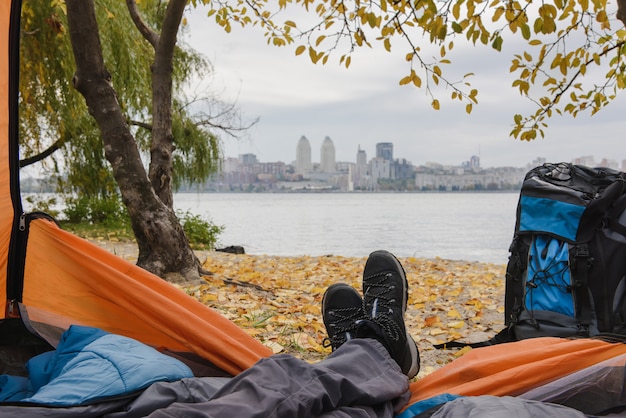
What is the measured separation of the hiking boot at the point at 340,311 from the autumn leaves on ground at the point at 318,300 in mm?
498

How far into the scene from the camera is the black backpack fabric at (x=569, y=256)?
2.12 m

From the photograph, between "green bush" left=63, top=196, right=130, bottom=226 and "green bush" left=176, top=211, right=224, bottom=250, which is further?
"green bush" left=63, top=196, right=130, bottom=226

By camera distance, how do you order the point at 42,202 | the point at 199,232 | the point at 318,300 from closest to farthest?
1. the point at 318,300
2. the point at 199,232
3. the point at 42,202

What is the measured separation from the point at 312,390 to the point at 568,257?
1338 millimetres

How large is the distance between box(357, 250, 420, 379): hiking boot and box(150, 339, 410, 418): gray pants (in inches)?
A: 8.6

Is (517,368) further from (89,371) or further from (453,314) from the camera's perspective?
(453,314)

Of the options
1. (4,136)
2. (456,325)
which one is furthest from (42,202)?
(4,136)

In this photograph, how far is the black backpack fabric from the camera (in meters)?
2.12

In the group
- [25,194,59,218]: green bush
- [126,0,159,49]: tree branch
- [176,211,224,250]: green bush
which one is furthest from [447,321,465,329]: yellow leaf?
[25,194,59,218]: green bush

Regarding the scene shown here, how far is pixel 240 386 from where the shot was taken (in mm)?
1331

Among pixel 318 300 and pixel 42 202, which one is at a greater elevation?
pixel 42 202

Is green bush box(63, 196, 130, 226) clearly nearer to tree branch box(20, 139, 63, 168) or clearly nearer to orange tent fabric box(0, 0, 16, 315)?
tree branch box(20, 139, 63, 168)

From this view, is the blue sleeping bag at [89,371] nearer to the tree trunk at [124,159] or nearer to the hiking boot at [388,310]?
the hiking boot at [388,310]

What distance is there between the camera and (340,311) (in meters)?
2.16
